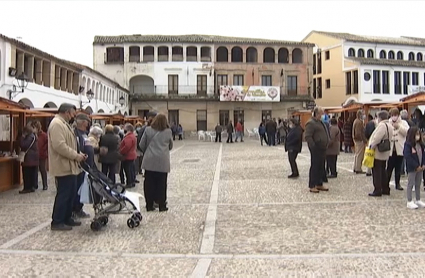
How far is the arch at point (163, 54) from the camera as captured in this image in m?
44.9

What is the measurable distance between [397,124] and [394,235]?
3417 millimetres

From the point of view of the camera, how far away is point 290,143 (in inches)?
462

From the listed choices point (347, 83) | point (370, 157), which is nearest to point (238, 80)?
point (347, 83)

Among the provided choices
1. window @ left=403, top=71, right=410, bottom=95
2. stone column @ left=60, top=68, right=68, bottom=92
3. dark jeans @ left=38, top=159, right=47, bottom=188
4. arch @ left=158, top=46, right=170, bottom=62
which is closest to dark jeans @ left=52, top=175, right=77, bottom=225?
dark jeans @ left=38, top=159, right=47, bottom=188

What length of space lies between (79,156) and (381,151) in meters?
5.60

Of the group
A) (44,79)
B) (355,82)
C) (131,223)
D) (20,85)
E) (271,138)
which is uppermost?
(355,82)

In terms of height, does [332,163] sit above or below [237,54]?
below

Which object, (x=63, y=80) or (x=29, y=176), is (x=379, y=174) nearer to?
(x=29, y=176)

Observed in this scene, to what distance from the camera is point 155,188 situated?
7.79 m

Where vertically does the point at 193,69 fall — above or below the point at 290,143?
above

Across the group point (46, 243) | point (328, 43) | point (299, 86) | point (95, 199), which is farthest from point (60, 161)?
point (328, 43)

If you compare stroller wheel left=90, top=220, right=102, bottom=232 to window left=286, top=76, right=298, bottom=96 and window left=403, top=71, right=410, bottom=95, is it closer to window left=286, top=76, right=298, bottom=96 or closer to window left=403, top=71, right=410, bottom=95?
window left=286, top=76, right=298, bottom=96

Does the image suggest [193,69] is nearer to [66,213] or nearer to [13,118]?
[13,118]

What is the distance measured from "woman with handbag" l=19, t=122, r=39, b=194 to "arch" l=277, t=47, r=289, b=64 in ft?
127
